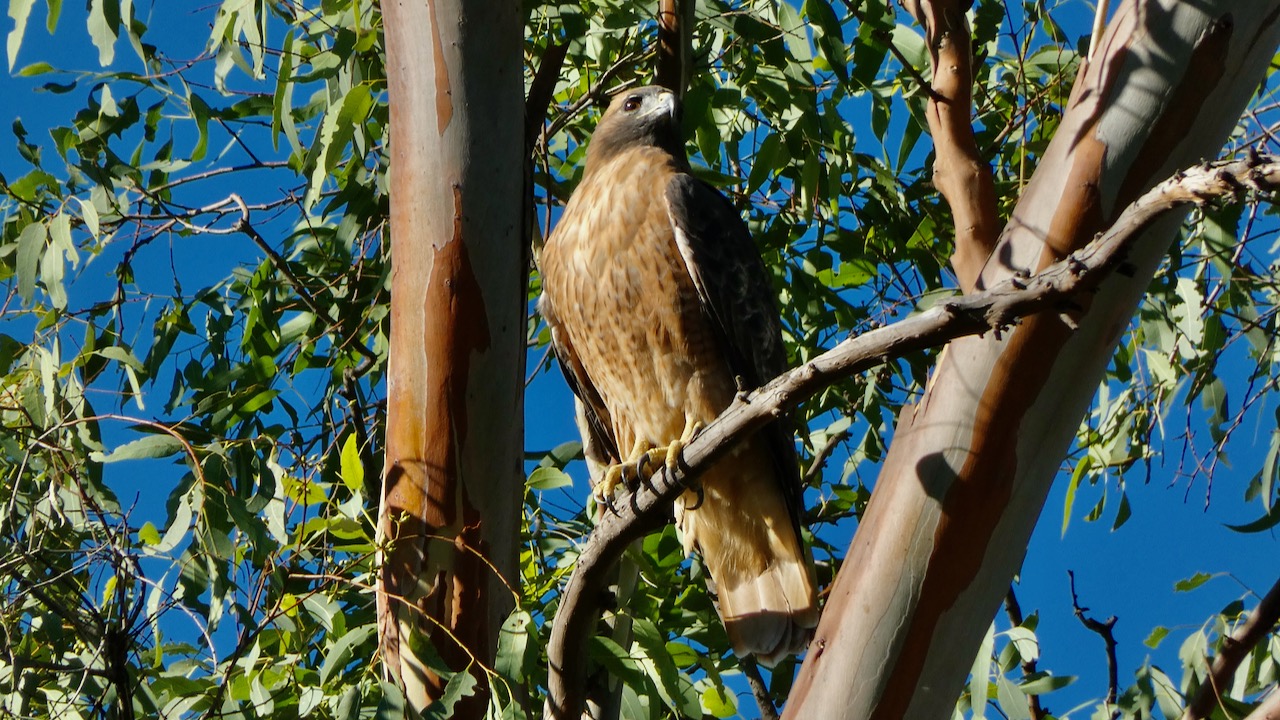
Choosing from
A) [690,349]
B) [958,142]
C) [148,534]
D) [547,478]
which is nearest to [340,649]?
[148,534]

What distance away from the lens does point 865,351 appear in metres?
1.78

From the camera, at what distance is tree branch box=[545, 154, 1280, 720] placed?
156 cm

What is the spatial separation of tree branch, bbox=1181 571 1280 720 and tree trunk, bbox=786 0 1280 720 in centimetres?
88

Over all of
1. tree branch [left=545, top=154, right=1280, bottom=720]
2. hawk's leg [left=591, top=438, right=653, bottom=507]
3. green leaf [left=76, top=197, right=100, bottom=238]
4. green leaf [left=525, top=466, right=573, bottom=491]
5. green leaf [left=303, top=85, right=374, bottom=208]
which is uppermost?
green leaf [left=303, top=85, right=374, bottom=208]

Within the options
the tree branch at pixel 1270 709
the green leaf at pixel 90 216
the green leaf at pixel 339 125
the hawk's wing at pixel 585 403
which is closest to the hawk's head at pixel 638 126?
the hawk's wing at pixel 585 403

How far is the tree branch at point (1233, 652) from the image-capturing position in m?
2.78

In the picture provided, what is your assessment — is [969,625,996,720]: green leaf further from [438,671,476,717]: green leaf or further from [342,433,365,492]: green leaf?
[342,433,365,492]: green leaf

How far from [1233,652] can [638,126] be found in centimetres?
207

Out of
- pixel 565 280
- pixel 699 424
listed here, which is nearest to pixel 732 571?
pixel 699 424

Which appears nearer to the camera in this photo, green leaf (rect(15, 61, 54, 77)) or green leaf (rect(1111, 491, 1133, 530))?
green leaf (rect(15, 61, 54, 77))

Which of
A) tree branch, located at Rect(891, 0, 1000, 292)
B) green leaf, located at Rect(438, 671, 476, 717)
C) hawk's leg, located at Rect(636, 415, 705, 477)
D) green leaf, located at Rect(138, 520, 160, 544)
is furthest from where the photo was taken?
hawk's leg, located at Rect(636, 415, 705, 477)

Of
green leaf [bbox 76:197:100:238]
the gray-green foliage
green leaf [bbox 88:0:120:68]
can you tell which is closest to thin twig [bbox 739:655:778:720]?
the gray-green foliage

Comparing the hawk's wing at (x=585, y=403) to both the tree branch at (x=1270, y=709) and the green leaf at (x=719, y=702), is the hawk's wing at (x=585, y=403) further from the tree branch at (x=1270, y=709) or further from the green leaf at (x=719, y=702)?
the tree branch at (x=1270, y=709)

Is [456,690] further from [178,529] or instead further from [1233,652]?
[1233,652]
